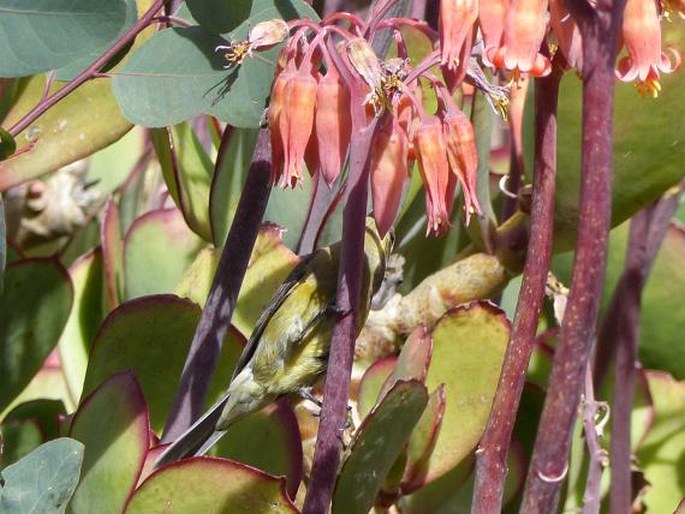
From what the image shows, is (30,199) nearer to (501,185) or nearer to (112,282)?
(112,282)

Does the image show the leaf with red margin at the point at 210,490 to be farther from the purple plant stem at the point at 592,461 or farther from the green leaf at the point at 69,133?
the green leaf at the point at 69,133

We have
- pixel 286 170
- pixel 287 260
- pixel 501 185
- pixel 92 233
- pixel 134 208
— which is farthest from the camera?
pixel 92 233

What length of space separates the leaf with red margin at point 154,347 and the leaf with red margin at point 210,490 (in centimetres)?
28

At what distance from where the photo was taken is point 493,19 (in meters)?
1.00

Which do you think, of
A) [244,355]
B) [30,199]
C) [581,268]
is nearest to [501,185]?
[244,355]

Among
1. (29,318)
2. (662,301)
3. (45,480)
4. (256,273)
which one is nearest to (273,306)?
(256,273)

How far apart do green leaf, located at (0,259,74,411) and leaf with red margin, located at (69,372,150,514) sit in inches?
11.7

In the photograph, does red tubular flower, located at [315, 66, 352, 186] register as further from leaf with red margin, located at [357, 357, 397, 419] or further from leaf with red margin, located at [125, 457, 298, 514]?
leaf with red margin, located at [357, 357, 397, 419]

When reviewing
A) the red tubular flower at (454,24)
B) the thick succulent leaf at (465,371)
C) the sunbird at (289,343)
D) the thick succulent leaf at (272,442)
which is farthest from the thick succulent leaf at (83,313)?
the red tubular flower at (454,24)

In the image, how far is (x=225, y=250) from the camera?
4.26ft

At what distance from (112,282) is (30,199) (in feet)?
1.77

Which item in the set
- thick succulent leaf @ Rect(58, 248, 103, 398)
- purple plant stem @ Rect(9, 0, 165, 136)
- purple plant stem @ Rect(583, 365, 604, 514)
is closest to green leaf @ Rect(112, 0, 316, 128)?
purple plant stem @ Rect(9, 0, 165, 136)

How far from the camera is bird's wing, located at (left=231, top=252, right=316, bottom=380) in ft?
4.62

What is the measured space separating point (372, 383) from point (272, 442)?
0.57 feet
